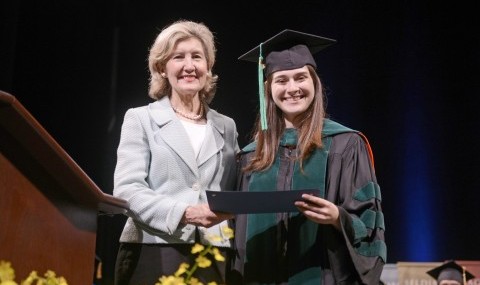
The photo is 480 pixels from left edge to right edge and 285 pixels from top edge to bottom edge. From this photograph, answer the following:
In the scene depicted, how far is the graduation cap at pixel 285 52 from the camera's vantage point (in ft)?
8.73

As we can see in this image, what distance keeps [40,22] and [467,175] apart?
4.44 m

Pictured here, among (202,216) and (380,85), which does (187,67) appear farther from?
(380,85)

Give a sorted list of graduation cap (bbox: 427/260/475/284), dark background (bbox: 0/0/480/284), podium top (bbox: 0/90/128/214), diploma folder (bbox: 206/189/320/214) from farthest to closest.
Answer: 1. dark background (bbox: 0/0/480/284)
2. graduation cap (bbox: 427/260/475/284)
3. diploma folder (bbox: 206/189/320/214)
4. podium top (bbox: 0/90/128/214)

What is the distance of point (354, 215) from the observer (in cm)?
235

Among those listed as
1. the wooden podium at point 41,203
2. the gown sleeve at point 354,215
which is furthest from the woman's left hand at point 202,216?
the wooden podium at point 41,203

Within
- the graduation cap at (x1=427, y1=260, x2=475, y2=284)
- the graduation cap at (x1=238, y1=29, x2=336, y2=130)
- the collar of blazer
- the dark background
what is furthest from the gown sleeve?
the dark background

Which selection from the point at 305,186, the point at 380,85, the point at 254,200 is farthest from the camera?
the point at 380,85

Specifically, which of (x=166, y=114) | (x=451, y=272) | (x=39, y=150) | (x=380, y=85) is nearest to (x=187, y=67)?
(x=166, y=114)

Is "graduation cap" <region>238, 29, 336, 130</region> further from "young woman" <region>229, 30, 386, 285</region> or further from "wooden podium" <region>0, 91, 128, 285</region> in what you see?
"wooden podium" <region>0, 91, 128, 285</region>

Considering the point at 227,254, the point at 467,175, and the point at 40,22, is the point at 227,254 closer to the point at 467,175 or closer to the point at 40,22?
the point at 40,22

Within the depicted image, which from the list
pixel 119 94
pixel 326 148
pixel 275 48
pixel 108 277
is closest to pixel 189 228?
pixel 326 148

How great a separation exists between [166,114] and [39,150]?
3.42ft

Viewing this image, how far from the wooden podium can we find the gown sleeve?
911 mm

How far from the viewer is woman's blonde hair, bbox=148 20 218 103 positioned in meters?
2.65
